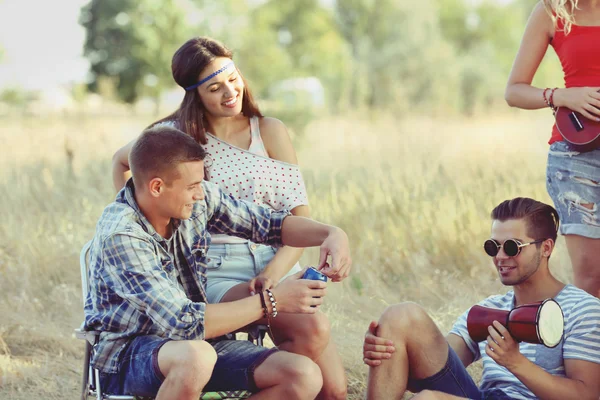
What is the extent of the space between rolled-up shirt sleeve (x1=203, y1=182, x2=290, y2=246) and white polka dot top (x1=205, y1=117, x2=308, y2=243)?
0.38m

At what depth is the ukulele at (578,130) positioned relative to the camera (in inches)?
137

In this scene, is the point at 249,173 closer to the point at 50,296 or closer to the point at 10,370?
the point at 10,370

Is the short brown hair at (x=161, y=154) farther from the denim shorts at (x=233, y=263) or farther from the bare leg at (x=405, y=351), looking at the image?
the bare leg at (x=405, y=351)

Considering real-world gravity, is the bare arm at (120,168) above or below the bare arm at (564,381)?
above

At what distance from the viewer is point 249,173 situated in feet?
13.0

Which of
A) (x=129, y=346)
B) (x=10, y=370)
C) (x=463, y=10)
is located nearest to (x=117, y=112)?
(x=10, y=370)

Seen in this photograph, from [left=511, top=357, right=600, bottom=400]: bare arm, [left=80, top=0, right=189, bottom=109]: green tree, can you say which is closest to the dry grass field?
[left=511, top=357, right=600, bottom=400]: bare arm

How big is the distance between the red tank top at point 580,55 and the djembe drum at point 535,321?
3.24 feet

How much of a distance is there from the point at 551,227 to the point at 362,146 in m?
6.44

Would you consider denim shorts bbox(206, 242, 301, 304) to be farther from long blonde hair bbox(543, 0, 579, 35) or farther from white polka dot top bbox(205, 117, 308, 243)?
long blonde hair bbox(543, 0, 579, 35)

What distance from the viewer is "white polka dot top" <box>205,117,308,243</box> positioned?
12.9 feet

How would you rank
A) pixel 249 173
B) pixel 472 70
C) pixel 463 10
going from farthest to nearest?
pixel 463 10
pixel 472 70
pixel 249 173

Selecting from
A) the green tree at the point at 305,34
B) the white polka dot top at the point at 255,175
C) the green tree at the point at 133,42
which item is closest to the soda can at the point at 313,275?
the white polka dot top at the point at 255,175

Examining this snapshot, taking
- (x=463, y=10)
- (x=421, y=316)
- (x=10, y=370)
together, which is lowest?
(x=10, y=370)
